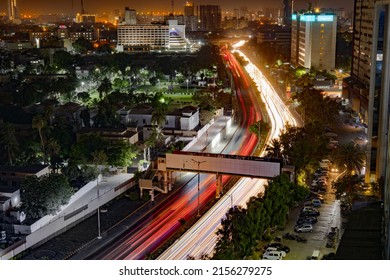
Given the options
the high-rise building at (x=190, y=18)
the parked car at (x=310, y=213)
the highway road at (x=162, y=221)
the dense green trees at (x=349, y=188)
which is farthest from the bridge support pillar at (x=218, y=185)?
the high-rise building at (x=190, y=18)

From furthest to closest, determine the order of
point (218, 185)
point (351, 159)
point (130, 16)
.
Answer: point (130, 16) < point (351, 159) < point (218, 185)

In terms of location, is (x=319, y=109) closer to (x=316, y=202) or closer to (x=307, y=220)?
(x=316, y=202)

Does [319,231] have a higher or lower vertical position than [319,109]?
lower

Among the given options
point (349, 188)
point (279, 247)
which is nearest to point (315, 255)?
point (279, 247)

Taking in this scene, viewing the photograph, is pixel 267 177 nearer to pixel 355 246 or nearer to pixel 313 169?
pixel 313 169

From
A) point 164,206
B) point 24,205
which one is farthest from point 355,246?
point 24,205

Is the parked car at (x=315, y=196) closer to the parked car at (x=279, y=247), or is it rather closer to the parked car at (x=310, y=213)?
the parked car at (x=310, y=213)

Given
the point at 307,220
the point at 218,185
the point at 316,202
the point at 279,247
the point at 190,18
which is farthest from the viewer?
the point at 190,18

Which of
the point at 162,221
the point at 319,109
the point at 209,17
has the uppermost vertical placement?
the point at 209,17
